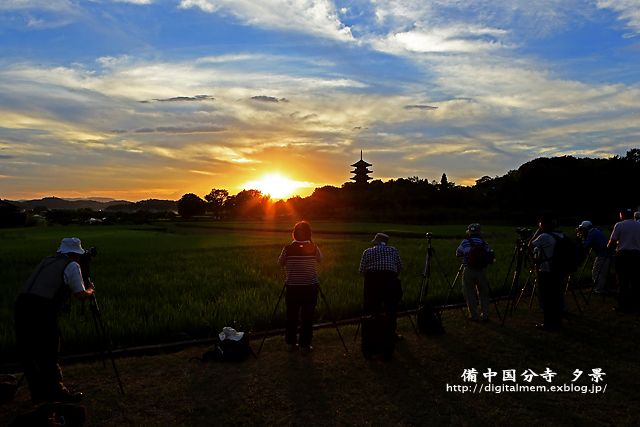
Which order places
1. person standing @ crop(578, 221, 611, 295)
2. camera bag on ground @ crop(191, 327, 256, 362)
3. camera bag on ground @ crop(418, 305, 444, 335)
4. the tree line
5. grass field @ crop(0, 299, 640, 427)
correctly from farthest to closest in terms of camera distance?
the tree line → person standing @ crop(578, 221, 611, 295) → camera bag on ground @ crop(418, 305, 444, 335) → camera bag on ground @ crop(191, 327, 256, 362) → grass field @ crop(0, 299, 640, 427)

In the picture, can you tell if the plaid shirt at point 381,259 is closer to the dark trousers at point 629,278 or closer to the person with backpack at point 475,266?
the person with backpack at point 475,266

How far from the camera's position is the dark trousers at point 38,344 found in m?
4.09

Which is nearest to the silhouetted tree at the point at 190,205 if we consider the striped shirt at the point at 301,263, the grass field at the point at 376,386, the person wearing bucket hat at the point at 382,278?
the grass field at the point at 376,386

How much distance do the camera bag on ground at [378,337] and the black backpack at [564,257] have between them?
11.7ft

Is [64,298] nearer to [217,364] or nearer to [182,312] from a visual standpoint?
[217,364]

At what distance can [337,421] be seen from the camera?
3.92m

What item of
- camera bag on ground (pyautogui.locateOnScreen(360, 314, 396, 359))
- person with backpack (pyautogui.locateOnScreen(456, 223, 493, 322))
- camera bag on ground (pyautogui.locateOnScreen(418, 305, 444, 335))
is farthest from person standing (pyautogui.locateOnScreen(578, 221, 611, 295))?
camera bag on ground (pyautogui.locateOnScreen(360, 314, 396, 359))

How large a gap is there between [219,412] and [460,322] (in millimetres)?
5293

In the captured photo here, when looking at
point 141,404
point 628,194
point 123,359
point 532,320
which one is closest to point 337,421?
point 141,404

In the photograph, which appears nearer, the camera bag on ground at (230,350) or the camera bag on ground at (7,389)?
the camera bag on ground at (7,389)

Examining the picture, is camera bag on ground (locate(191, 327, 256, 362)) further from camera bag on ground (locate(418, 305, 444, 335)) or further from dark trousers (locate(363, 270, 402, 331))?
camera bag on ground (locate(418, 305, 444, 335))

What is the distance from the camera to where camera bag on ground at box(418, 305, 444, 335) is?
6742 mm

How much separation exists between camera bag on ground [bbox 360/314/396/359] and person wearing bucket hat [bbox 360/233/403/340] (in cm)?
18

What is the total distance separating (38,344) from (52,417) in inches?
43.2
